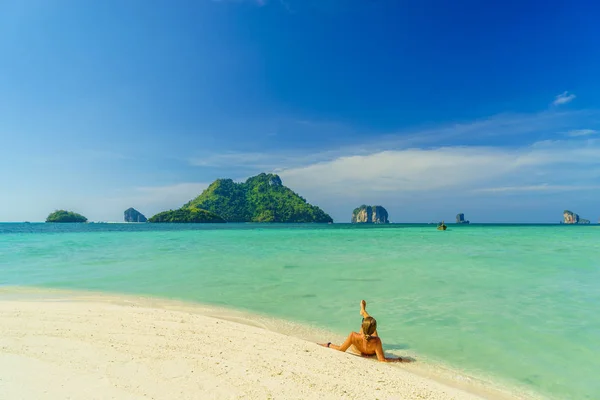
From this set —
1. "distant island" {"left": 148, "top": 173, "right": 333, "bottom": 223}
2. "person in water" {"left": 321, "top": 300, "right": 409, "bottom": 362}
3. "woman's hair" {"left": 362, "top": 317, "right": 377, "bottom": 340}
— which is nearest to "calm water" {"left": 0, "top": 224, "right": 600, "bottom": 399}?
"person in water" {"left": 321, "top": 300, "right": 409, "bottom": 362}

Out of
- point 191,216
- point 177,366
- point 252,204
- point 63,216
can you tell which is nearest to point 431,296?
point 177,366

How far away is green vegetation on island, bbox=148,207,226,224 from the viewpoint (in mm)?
147500

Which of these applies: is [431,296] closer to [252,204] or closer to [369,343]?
[369,343]

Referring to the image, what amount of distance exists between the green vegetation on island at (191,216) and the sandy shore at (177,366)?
5752 inches

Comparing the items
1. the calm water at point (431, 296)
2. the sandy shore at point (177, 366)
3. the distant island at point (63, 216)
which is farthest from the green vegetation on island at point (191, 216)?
the sandy shore at point (177, 366)

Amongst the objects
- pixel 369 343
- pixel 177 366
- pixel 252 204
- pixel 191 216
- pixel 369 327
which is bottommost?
pixel 369 343

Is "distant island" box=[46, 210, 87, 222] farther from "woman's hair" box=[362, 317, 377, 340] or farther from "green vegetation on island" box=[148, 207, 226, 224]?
"woman's hair" box=[362, 317, 377, 340]

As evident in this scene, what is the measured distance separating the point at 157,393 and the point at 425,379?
3815mm

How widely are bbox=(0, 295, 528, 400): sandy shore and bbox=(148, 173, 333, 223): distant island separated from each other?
14980 centimetres

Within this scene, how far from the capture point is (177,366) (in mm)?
4723

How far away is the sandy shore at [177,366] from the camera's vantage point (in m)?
3.96

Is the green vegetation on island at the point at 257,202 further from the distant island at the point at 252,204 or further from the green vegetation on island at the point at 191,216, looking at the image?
the green vegetation on island at the point at 191,216

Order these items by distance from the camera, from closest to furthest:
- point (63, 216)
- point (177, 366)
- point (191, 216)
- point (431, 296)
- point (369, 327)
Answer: point (177, 366), point (369, 327), point (431, 296), point (191, 216), point (63, 216)

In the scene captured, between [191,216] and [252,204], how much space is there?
1382 inches
